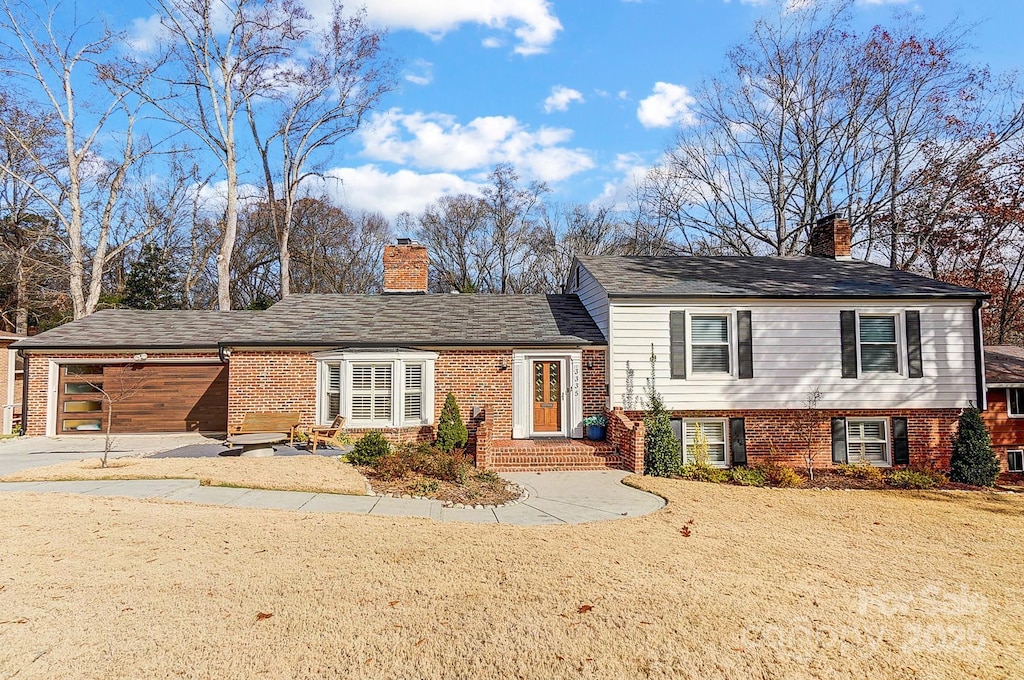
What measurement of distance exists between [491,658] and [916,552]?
223 inches

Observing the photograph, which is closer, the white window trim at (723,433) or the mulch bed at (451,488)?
the mulch bed at (451,488)

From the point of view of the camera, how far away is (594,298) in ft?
46.3

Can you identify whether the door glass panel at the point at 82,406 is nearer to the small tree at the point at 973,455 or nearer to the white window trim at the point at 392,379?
the white window trim at the point at 392,379

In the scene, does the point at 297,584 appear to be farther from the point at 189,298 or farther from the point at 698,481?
the point at 189,298

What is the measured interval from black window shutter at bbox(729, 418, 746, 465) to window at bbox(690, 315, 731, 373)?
1.24 metres

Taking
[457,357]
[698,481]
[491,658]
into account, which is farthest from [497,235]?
[491,658]

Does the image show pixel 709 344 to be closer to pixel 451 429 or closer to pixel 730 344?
pixel 730 344

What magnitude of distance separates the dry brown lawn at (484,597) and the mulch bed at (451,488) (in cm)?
149

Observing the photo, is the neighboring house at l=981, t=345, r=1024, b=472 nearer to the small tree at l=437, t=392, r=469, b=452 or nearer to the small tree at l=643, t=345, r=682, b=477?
the small tree at l=643, t=345, r=682, b=477

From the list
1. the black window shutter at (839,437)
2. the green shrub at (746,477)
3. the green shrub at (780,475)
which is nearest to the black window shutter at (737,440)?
the green shrub at (780,475)

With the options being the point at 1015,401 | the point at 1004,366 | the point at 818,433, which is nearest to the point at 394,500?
the point at 818,433

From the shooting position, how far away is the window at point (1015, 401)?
46.3ft

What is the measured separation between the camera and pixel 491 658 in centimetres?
372

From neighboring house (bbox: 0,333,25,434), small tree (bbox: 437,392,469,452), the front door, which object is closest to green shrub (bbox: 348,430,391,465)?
small tree (bbox: 437,392,469,452)
